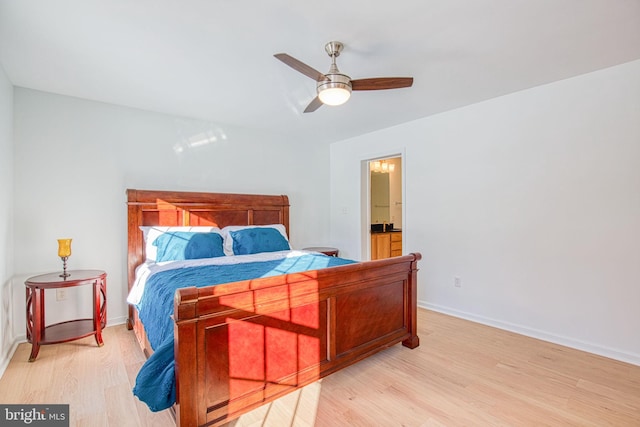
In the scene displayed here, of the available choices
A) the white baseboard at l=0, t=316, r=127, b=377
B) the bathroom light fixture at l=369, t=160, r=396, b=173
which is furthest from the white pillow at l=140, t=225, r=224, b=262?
the bathroom light fixture at l=369, t=160, r=396, b=173

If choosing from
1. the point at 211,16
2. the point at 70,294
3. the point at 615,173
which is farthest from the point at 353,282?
the point at 70,294

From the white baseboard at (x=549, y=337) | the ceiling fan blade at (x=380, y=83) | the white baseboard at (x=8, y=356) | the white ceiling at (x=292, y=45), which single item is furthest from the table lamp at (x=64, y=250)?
the white baseboard at (x=549, y=337)

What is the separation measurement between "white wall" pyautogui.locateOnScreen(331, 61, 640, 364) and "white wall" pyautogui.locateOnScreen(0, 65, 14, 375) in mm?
3941

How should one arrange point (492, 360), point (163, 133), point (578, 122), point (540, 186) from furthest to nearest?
1. point (163, 133)
2. point (540, 186)
3. point (578, 122)
4. point (492, 360)

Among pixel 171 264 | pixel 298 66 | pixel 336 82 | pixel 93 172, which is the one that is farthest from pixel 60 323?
pixel 336 82

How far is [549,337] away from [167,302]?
3225mm

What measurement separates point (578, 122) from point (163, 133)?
4.14 meters

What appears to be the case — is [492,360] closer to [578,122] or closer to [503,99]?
[578,122]

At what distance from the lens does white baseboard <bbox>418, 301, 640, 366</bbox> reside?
98.6 inches

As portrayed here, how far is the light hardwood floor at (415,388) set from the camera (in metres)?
1.82

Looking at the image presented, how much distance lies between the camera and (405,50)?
2.26m

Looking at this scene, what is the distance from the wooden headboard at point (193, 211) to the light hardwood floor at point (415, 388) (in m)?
1.09

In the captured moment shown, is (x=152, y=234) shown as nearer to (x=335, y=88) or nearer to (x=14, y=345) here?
(x=14, y=345)

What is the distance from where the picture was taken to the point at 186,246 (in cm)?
310
